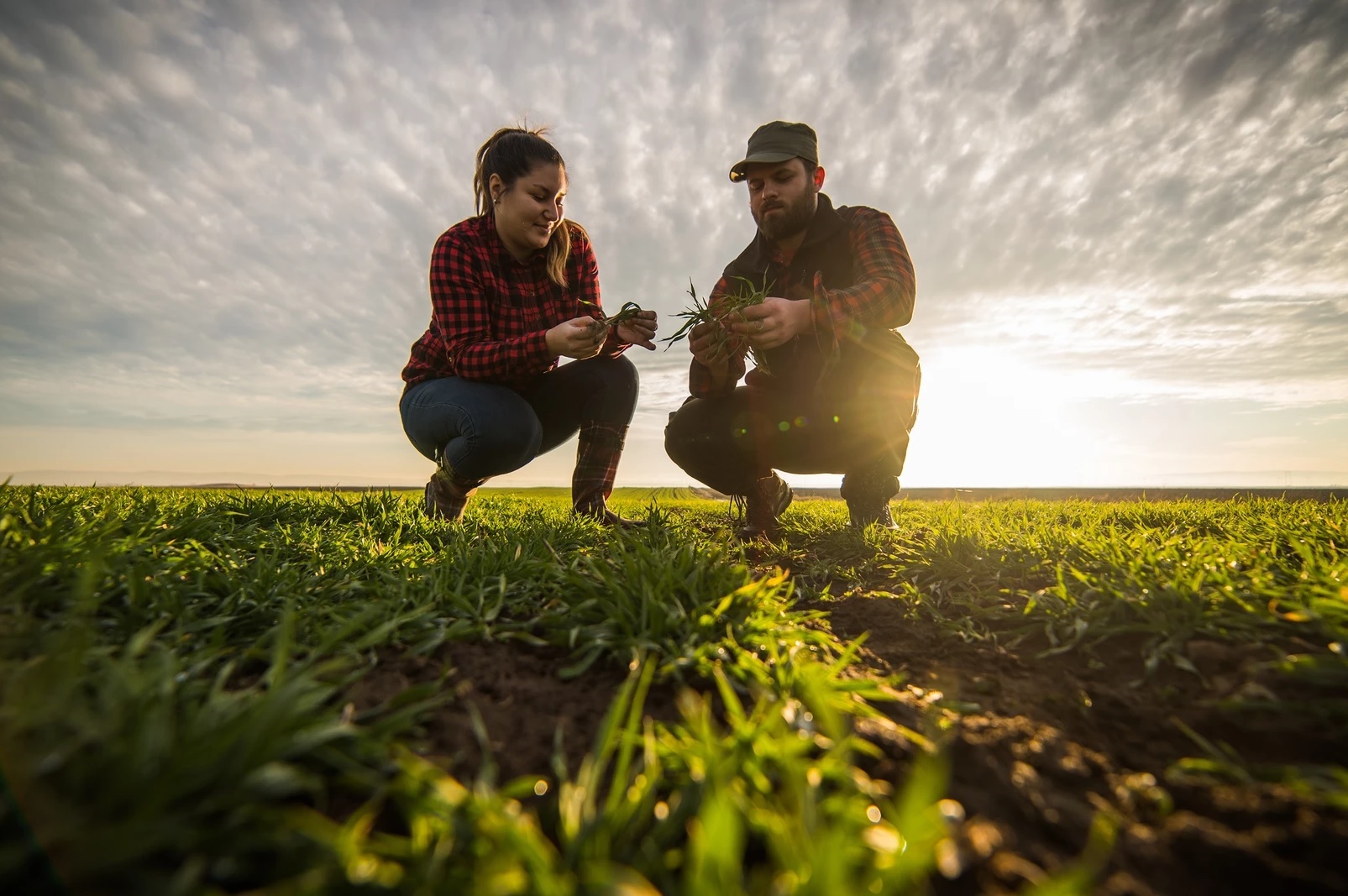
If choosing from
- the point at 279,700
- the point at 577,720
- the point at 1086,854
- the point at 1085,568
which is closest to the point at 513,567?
the point at 577,720

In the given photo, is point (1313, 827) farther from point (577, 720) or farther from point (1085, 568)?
point (1085, 568)

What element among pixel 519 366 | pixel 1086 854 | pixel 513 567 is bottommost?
pixel 1086 854

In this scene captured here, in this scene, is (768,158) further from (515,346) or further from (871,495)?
(871,495)

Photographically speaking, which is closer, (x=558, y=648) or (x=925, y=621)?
(x=558, y=648)

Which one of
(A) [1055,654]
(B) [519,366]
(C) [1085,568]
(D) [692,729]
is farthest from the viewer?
(B) [519,366]

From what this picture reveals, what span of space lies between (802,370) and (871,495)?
1.11 m

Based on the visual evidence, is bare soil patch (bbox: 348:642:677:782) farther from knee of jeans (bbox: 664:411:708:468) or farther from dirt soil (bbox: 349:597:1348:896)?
knee of jeans (bbox: 664:411:708:468)

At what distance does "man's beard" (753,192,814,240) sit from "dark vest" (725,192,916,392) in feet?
0.29

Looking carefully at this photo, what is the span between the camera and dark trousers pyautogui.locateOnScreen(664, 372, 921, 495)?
441 centimetres

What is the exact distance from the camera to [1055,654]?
1.91 metres

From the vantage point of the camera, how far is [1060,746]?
4.47ft

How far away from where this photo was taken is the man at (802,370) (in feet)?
13.7

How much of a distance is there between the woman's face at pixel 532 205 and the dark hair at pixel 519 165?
0.17ft

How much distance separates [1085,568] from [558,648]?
2.24 meters
